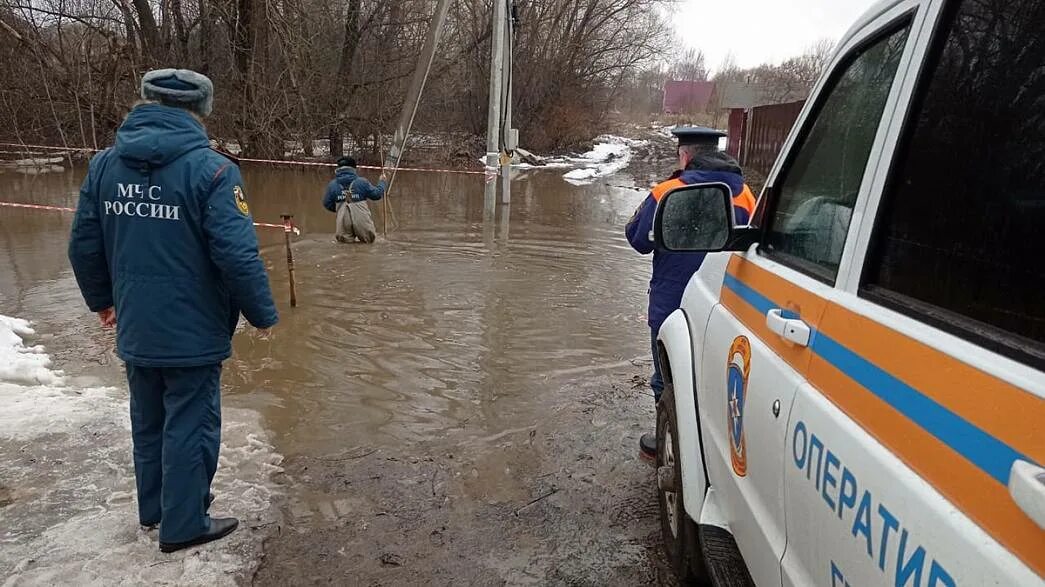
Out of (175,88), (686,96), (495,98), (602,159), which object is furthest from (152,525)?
(686,96)

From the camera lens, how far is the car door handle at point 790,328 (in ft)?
5.32

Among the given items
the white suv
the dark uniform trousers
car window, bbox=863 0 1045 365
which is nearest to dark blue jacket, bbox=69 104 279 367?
the dark uniform trousers

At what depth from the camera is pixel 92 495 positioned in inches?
129

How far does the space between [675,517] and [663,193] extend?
1693 millimetres

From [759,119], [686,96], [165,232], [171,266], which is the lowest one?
[171,266]

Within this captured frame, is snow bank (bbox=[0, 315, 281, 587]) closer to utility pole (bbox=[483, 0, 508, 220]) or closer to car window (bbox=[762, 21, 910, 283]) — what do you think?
car window (bbox=[762, 21, 910, 283])

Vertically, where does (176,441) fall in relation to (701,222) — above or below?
below

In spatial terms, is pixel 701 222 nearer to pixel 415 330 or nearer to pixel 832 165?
pixel 832 165

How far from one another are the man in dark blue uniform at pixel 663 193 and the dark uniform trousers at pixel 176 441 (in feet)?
7.05

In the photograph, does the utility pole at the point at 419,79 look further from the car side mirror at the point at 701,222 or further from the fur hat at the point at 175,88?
the car side mirror at the point at 701,222

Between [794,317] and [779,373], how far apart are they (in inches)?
5.9

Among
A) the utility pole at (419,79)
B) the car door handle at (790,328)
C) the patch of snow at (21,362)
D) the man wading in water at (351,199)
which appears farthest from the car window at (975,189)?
the utility pole at (419,79)

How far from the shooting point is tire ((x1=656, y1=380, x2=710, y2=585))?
2.64 metres

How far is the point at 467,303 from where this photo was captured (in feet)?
24.0
